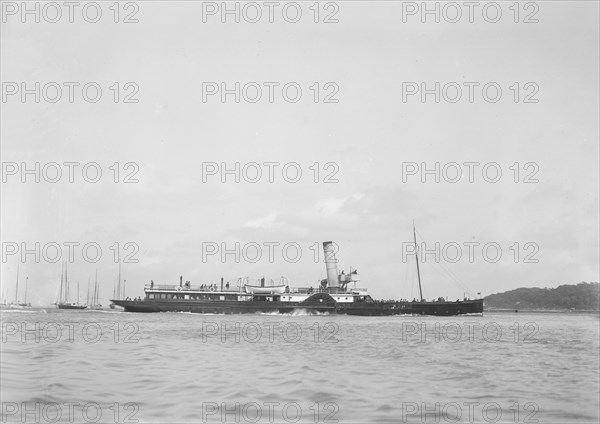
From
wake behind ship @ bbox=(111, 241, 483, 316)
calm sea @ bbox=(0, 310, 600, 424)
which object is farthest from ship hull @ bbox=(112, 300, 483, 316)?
calm sea @ bbox=(0, 310, 600, 424)

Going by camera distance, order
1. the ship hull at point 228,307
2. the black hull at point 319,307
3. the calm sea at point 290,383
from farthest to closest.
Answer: the black hull at point 319,307, the ship hull at point 228,307, the calm sea at point 290,383

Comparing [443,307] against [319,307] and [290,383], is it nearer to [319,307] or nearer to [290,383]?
[319,307]

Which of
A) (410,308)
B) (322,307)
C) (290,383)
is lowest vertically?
(290,383)

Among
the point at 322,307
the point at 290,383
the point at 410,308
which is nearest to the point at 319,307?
the point at 322,307

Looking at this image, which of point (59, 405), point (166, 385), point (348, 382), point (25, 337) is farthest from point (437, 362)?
point (25, 337)

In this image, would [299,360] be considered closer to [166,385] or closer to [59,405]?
[166,385]

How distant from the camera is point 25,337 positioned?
3139 cm

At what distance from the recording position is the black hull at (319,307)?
249ft

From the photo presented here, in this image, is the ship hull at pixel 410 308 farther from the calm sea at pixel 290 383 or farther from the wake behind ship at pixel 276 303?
the calm sea at pixel 290 383

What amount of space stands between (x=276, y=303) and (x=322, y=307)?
5.62 meters

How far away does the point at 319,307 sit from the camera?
7650cm

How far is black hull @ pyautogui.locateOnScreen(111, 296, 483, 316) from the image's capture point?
7588 cm

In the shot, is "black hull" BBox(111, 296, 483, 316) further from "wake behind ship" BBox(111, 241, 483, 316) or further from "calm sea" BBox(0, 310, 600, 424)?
"calm sea" BBox(0, 310, 600, 424)

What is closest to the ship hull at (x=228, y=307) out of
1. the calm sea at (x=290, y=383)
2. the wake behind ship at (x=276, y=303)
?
the wake behind ship at (x=276, y=303)
